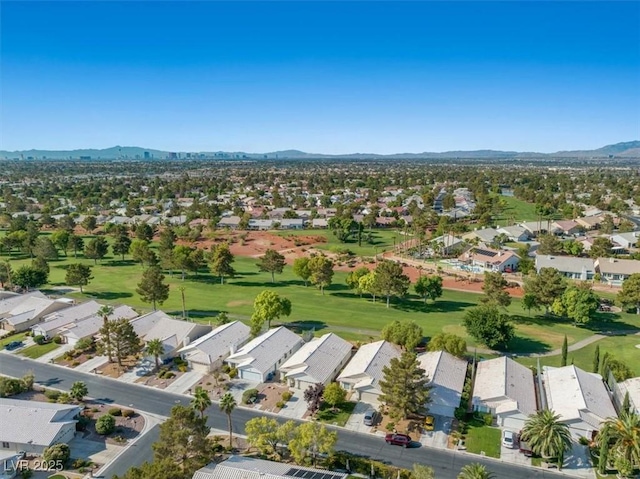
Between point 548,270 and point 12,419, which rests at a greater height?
point 548,270

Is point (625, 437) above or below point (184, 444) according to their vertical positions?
below

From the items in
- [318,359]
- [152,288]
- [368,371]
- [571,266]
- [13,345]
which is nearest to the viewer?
[368,371]

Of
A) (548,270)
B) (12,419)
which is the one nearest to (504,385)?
(548,270)

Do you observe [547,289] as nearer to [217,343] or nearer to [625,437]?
[625,437]

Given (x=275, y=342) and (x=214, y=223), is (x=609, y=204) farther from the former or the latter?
(x=275, y=342)

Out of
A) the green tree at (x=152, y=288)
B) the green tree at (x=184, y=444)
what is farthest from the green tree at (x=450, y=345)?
the green tree at (x=152, y=288)

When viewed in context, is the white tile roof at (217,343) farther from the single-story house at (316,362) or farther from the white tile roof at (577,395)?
the white tile roof at (577,395)

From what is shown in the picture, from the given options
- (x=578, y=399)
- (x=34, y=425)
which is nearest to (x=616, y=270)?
(x=578, y=399)
